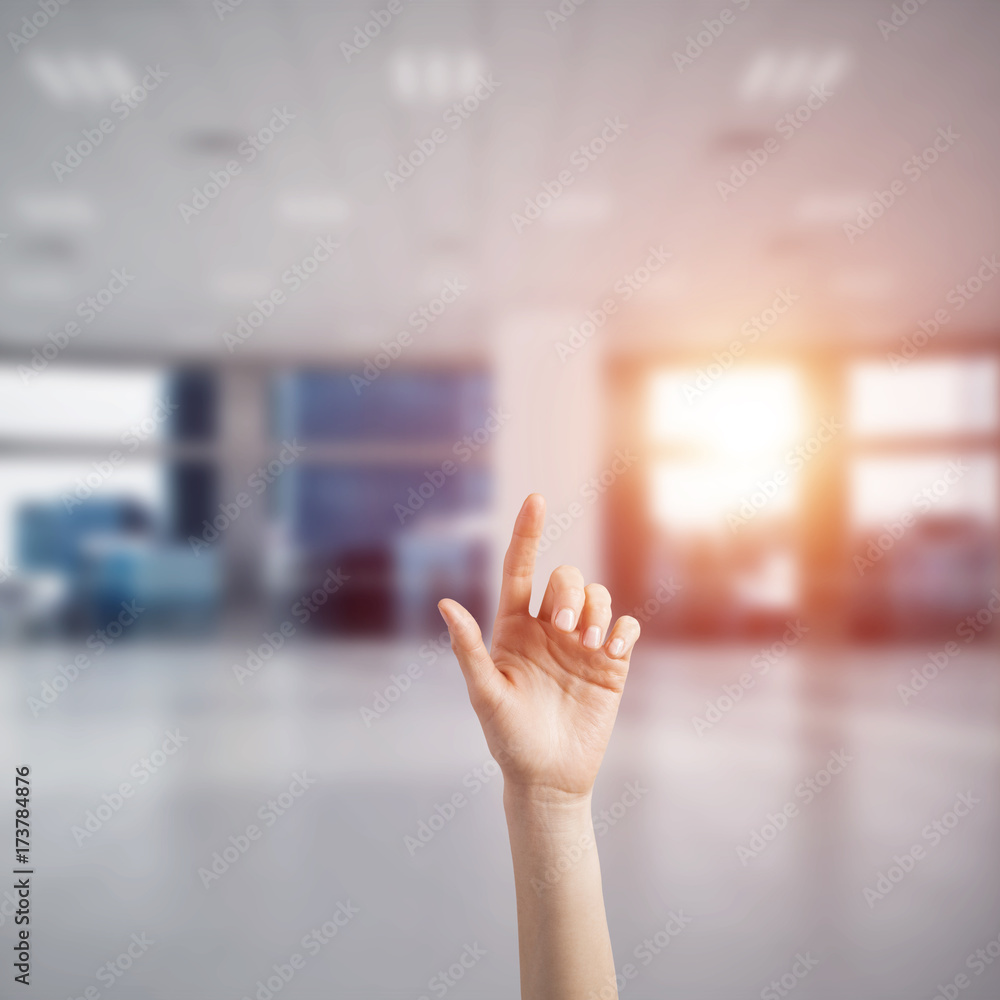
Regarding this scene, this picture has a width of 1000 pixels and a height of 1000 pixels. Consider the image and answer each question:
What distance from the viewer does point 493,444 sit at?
423 centimetres

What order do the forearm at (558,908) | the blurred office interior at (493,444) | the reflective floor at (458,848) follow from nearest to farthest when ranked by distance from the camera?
the forearm at (558,908) < the reflective floor at (458,848) < the blurred office interior at (493,444)

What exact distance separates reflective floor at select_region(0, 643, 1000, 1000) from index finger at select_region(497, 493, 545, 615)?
1.19 m

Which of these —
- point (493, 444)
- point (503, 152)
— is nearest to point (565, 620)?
point (503, 152)

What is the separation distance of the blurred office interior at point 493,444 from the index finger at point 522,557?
3.91ft

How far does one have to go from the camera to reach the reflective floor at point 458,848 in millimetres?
1377

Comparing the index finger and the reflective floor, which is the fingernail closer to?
the index finger

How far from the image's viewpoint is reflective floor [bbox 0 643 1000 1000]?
1377 mm

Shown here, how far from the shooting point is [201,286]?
4.22 m

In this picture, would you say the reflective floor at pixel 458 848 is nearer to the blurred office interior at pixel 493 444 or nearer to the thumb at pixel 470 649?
the blurred office interior at pixel 493 444

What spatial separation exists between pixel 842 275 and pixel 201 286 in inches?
181

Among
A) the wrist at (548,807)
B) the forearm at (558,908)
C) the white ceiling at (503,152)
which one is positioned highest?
the white ceiling at (503,152)

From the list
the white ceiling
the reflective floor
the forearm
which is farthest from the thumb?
the white ceiling

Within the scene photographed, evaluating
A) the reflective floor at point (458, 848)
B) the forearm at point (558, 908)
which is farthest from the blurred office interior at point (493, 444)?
the forearm at point (558, 908)

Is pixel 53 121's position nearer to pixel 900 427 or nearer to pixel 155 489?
pixel 155 489
